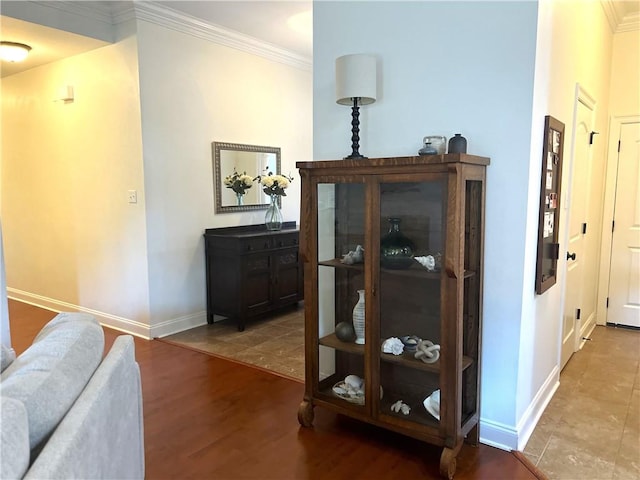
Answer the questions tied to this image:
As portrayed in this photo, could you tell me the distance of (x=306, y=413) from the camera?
258 centimetres

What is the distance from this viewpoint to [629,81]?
13.8 ft

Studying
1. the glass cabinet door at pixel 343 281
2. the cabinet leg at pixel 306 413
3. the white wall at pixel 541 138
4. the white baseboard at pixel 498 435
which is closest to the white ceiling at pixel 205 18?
the white wall at pixel 541 138

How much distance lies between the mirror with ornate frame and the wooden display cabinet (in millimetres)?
2299

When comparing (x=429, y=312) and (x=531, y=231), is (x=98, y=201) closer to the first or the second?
(x=429, y=312)

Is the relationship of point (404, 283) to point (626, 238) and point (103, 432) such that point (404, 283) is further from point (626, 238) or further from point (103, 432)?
point (626, 238)

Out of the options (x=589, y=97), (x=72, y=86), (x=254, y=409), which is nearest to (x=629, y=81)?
(x=589, y=97)

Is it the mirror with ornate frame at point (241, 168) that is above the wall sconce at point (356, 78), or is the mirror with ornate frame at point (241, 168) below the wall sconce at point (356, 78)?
below

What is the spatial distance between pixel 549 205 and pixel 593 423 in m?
1.27

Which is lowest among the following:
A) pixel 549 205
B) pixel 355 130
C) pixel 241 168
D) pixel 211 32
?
pixel 549 205

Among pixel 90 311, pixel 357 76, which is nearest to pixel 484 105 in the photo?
pixel 357 76

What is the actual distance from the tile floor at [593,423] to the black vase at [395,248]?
1.17 m

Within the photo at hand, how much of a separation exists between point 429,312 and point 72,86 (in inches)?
156

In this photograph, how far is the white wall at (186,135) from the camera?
3947 mm

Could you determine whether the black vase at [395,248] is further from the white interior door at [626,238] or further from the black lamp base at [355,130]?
the white interior door at [626,238]
